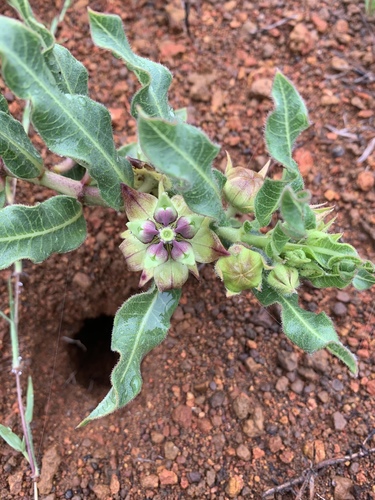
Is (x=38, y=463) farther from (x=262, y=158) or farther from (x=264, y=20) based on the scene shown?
(x=264, y=20)

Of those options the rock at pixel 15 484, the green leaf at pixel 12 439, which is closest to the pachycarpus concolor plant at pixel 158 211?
the green leaf at pixel 12 439

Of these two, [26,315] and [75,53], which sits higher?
[75,53]

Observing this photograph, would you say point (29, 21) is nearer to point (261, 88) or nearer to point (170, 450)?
point (261, 88)

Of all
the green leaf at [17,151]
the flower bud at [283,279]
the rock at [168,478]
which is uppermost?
the flower bud at [283,279]

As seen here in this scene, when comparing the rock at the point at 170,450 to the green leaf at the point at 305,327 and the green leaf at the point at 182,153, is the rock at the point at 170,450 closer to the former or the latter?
the green leaf at the point at 305,327

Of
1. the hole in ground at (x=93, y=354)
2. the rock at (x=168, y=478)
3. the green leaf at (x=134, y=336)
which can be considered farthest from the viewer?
the hole in ground at (x=93, y=354)

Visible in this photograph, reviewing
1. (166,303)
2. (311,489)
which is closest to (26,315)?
(166,303)

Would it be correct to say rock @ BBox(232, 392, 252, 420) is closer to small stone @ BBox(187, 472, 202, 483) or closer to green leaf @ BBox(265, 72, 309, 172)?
small stone @ BBox(187, 472, 202, 483)
